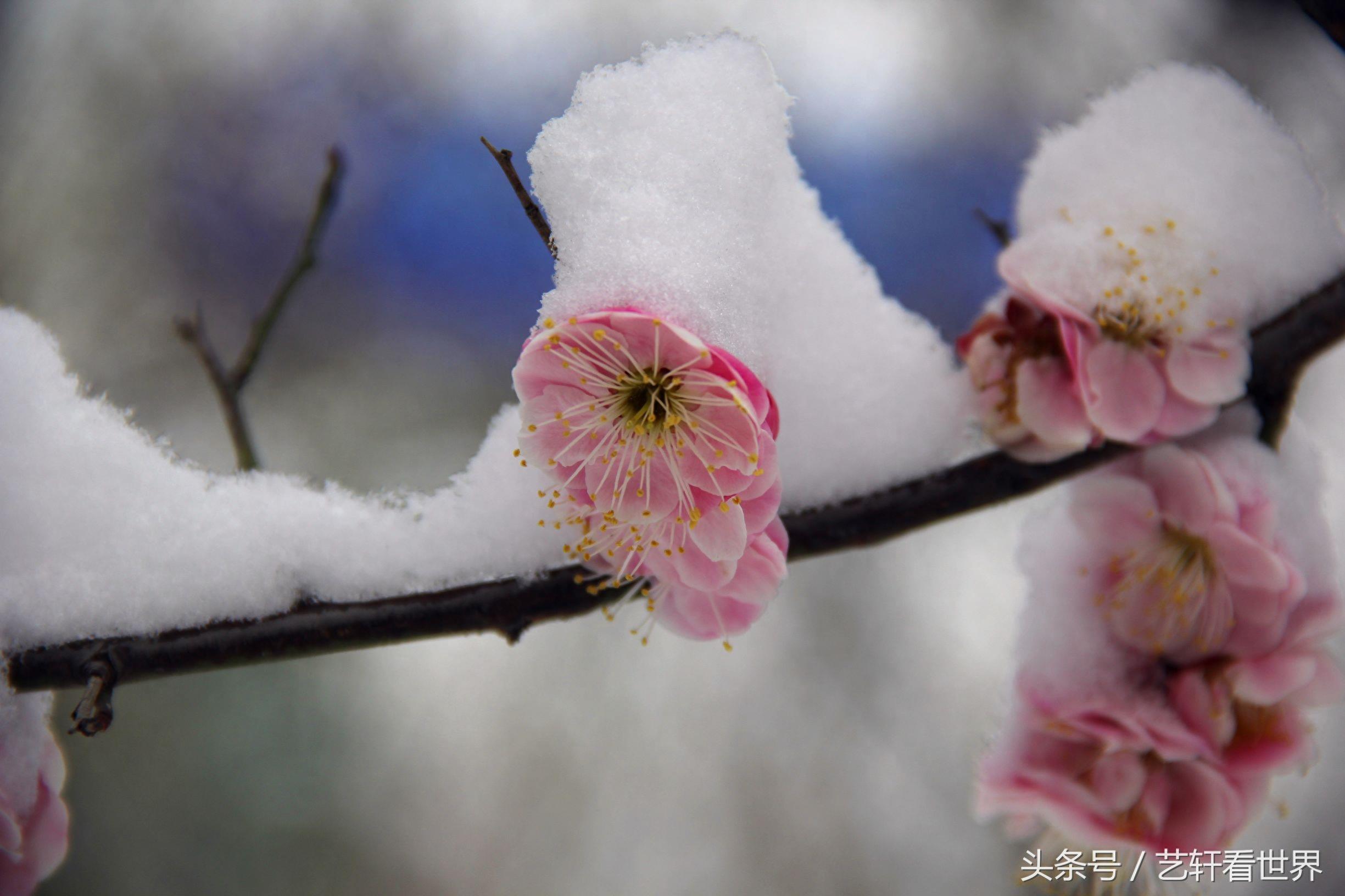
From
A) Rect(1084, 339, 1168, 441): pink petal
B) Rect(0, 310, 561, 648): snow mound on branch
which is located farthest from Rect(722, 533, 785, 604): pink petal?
Rect(1084, 339, 1168, 441): pink petal

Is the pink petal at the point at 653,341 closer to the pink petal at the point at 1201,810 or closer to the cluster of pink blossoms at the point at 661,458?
the cluster of pink blossoms at the point at 661,458

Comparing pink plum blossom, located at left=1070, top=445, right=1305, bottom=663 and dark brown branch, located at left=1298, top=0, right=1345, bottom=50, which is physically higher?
dark brown branch, located at left=1298, top=0, right=1345, bottom=50

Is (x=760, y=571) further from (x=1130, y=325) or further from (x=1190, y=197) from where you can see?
(x=1190, y=197)

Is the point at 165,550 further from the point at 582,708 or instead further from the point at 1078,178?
the point at 582,708

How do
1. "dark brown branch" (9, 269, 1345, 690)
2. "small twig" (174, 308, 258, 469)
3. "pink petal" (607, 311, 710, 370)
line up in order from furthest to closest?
"small twig" (174, 308, 258, 469) → "dark brown branch" (9, 269, 1345, 690) → "pink petal" (607, 311, 710, 370)

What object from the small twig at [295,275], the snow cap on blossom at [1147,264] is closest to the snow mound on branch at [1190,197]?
the snow cap on blossom at [1147,264]

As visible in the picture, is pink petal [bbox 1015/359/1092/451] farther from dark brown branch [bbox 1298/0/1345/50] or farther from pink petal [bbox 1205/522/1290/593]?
dark brown branch [bbox 1298/0/1345/50]
